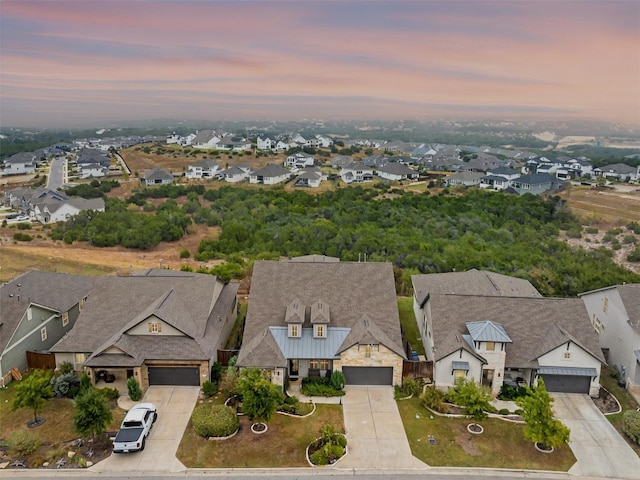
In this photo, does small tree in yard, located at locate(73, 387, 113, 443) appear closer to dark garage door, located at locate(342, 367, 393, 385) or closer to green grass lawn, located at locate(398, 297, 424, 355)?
dark garage door, located at locate(342, 367, 393, 385)

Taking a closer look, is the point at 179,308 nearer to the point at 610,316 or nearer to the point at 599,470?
the point at 599,470

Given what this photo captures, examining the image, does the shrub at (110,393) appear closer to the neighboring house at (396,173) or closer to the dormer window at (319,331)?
the dormer window at (319,331)

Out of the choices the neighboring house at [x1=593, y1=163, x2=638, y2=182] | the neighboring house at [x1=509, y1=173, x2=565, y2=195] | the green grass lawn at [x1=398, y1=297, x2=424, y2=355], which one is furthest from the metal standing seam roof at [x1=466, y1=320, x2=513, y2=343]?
the neighboring house at [x1=593, y1=163, x2=638, y2=182]

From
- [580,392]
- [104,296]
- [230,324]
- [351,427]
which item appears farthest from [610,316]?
[104,296]

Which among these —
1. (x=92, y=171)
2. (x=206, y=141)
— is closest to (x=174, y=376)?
(x=92, y=171)

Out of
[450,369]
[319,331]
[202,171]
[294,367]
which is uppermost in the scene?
[202,171]

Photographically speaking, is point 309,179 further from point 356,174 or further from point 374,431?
point 374,431
